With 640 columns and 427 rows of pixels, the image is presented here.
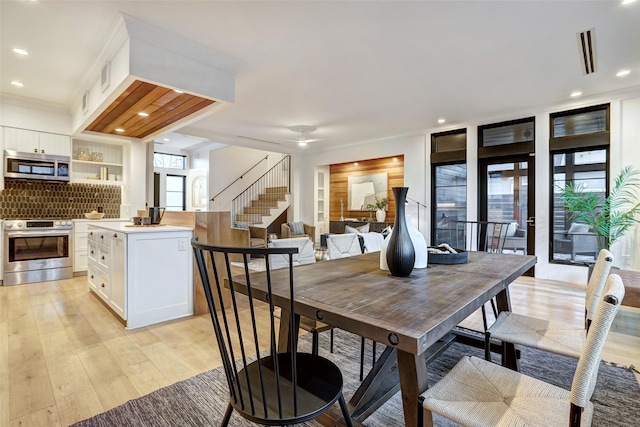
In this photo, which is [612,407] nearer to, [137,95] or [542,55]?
[542,55]

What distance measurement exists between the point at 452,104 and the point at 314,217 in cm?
449

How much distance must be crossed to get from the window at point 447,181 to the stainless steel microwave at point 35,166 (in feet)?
21.3

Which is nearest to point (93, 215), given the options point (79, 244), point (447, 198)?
point (79, 244)

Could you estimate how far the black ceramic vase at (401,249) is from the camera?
1.63 metres

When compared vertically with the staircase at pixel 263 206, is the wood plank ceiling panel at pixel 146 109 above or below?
above

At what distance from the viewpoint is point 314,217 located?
8211 mm

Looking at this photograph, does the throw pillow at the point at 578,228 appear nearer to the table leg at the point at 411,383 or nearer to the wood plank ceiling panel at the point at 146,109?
the table leg at the point at 411,383

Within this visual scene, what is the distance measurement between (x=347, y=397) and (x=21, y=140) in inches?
230

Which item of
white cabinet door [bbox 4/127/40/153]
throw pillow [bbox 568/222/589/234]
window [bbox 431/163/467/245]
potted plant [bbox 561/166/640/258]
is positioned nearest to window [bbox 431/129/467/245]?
window [bbox 431/163/467/245]

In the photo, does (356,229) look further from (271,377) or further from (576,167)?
(271,377)

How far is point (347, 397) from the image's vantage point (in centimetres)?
180

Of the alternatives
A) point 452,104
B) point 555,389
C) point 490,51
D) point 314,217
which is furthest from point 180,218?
point 314,217

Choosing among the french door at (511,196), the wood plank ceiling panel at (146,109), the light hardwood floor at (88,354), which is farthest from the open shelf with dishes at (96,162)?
the french door at (511,196)

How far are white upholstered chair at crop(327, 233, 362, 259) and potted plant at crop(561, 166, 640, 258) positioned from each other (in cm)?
324
